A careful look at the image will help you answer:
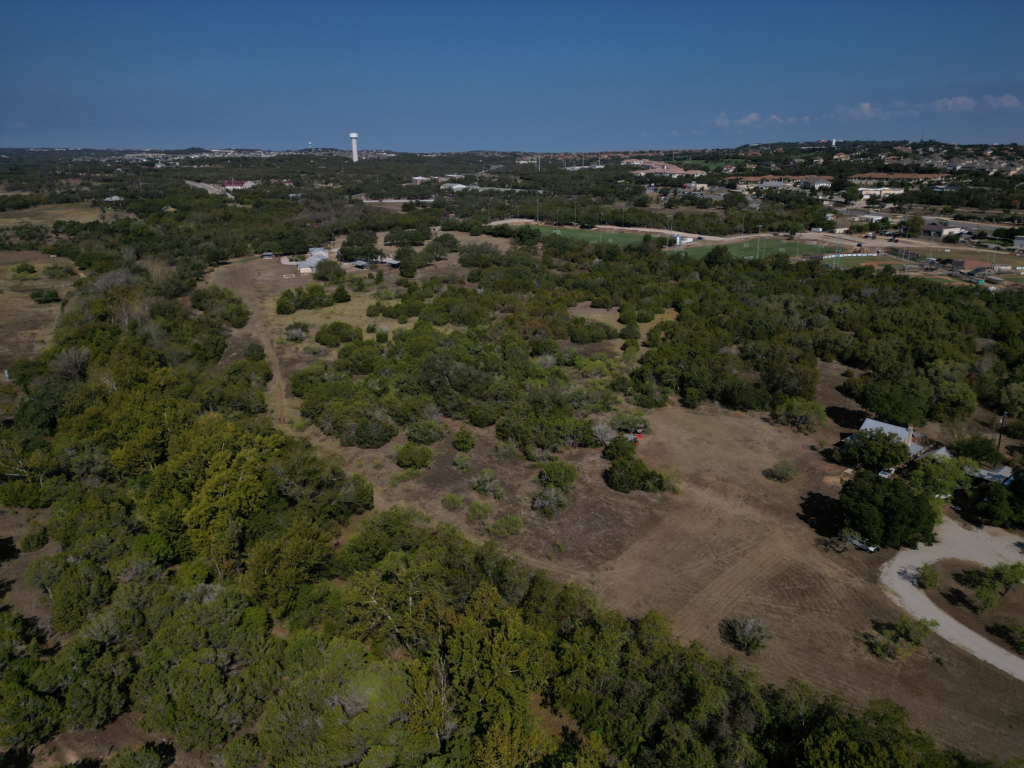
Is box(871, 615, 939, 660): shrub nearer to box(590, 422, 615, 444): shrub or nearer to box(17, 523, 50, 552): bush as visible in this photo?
box(590, 422, 615, 444): shrub

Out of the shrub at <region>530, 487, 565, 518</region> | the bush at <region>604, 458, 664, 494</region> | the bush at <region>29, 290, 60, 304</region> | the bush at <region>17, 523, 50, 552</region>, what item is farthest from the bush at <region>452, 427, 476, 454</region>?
the bush at <region>29, 290, 60, 304</region>

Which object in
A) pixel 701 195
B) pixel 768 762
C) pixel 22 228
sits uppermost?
pixel 701 195

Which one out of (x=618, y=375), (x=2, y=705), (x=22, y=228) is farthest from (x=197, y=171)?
(x=2, y=705)

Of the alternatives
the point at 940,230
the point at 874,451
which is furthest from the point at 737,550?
the point at 940,230

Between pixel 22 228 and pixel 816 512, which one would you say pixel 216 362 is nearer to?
pixel 816 512

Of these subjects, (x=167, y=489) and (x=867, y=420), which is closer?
(x=167, y=489)

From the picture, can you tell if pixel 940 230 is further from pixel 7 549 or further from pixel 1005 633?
pixel 7 549
